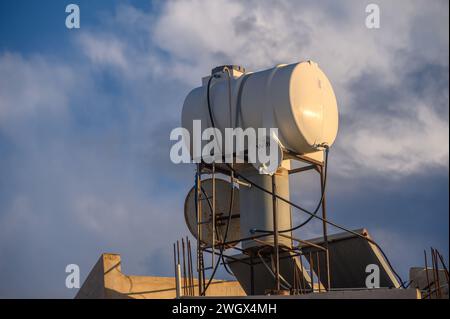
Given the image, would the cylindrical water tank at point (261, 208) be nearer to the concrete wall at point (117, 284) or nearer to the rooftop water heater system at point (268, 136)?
the rooftop water heater system at point (268, 136)

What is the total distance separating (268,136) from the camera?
2109cm

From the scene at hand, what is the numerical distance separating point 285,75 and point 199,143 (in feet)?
9.83

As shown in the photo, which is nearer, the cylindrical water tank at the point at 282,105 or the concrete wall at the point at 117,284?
the cylindrical water tank at the point at 282,105

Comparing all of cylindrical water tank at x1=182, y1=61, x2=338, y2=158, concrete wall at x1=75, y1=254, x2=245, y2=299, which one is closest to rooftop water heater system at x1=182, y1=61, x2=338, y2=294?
cylindrical water tank at x1=182, y1=61, x2=338, y2=158

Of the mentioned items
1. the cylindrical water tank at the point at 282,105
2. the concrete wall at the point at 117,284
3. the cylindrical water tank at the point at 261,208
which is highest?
the cylindrical water tank at the point at 282,105

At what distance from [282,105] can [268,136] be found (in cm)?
87

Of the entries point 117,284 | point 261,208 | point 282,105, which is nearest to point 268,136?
point 282,105

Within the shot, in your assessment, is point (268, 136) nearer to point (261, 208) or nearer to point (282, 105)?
point (282, 105)

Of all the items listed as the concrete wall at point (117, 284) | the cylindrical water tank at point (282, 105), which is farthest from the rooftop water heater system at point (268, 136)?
the concrete wall at point (117, 284)

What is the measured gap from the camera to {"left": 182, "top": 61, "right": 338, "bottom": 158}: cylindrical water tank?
2112 cm

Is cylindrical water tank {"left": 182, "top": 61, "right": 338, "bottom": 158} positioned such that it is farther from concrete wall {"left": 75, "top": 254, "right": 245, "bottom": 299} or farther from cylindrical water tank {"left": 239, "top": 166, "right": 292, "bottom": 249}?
concrete wall {"left": 75, "top": 254, "right": 245, "bottom": 299}

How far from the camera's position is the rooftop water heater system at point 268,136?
21203 mm
